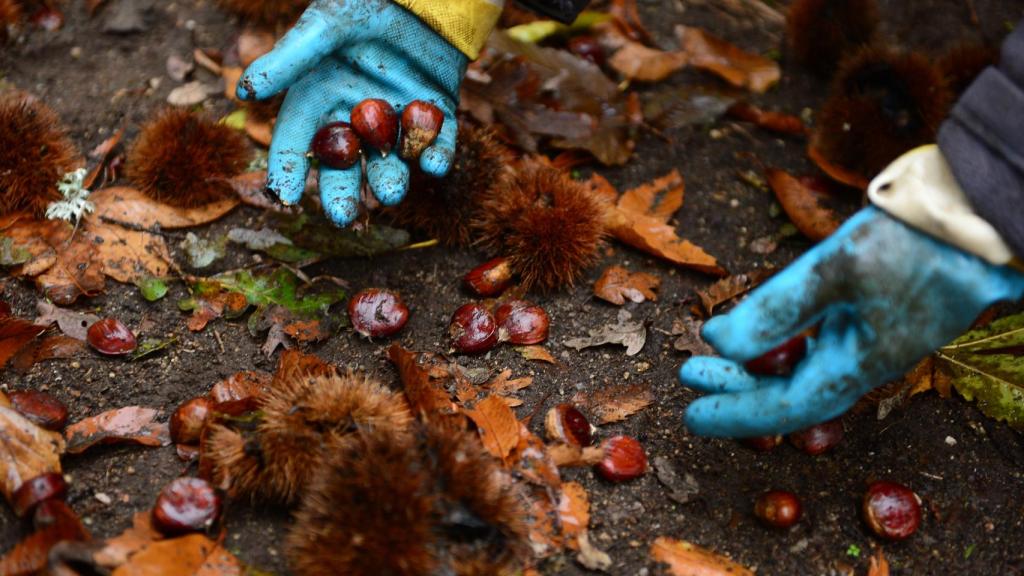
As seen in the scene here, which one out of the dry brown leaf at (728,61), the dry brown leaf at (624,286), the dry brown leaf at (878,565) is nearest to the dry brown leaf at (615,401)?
the dry brown leaf at (624,286)

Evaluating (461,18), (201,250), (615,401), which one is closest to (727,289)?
(615,401)

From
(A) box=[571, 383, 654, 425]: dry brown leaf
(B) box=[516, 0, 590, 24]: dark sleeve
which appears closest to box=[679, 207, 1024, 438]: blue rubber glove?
(A) box=[571, 383, 654, 425]: dry brown leaf

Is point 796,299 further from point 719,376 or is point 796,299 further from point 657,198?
point 657,198

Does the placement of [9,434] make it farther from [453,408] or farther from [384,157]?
[384,157]

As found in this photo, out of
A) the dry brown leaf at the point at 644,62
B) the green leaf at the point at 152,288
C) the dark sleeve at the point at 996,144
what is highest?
the dark sleeve at the point at 996,144

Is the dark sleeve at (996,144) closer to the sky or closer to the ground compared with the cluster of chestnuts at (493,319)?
closer to the sky

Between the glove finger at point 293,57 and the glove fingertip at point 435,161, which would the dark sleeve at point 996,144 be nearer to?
the glove fingertip at point 435,161

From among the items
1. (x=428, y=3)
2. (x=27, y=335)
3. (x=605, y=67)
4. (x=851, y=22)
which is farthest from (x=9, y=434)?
(x=851, y=22)

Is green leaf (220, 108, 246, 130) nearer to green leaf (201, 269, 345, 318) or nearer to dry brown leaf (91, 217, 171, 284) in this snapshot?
dry brown leaf (91, 217, 171, 284)

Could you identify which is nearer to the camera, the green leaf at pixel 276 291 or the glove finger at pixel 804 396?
the glove finger at pixel 804 396
